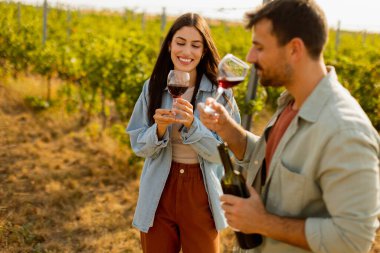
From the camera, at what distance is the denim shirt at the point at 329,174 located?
137 cm

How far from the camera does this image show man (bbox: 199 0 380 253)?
138 centimetres

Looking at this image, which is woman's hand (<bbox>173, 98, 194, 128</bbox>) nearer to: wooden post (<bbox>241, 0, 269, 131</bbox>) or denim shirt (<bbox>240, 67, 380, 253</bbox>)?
denim shirt (<bbox>240, 67, 380, 253</bbox>)

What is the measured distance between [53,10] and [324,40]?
21.9 metres

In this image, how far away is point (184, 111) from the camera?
7.50 ft

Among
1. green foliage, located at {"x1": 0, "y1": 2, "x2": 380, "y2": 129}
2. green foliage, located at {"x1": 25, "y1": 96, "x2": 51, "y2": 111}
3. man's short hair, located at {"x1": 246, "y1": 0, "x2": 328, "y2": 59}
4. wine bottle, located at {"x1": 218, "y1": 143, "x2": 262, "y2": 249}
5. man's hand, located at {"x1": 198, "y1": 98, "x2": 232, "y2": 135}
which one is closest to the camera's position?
man's short hair, located at {"x1": 246, "y1": 0, "x2": 328, "y2": 59}

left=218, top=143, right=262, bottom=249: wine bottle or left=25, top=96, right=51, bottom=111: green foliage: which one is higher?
left=218, top=143, right=262, bottom=249: wine bottle

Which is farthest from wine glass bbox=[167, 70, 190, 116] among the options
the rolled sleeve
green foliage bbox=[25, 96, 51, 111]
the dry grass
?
green foliage bbox=[25, 96, 51, 111]

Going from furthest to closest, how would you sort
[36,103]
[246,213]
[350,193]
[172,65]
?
[36,103] → [172,65] → [246,213] → [350,193]

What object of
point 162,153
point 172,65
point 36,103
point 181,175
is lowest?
point 36,103

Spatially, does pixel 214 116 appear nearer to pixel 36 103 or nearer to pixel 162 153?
pixel 162 153

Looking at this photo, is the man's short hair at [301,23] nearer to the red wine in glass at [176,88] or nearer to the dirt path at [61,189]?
the red wine in glass at [176,88]

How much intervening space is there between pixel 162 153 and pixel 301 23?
1.27 metres

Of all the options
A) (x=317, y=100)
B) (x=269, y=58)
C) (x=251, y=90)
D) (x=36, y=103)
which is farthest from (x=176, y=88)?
(x=36, y=103)

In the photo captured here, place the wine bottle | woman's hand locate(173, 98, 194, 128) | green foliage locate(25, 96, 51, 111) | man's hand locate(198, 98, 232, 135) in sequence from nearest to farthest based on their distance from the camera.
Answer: the wine bottle, man's hand locate(198, 98, 232, 135), woman's hand locate(173, 98, 194, 128), green foliage locate(25, 96, 51, 111)
